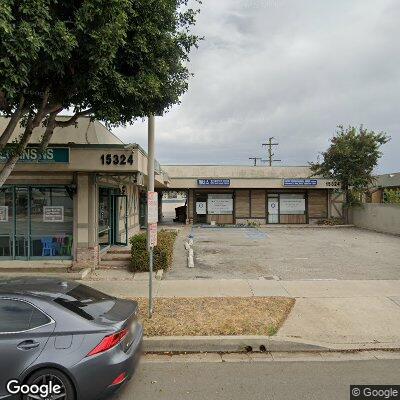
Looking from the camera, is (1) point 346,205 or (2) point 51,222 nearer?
(2) point 51,222

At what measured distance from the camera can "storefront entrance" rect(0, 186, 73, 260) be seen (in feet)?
38.2

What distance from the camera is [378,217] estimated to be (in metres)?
25.0

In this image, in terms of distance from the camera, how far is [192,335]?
248 inches

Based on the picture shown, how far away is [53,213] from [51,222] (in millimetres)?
284

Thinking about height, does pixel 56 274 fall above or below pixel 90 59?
below

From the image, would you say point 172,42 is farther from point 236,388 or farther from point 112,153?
point 236,388

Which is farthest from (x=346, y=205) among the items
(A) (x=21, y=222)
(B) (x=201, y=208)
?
(A) (x=21, y=222)

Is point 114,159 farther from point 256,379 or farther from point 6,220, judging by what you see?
point 256,379

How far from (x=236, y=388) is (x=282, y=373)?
0.81 metres

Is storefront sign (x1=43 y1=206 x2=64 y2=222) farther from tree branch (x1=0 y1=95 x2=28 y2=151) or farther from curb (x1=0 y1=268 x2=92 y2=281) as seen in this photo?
tree branch (x1=0 y1=95 x2=28 y2=151)

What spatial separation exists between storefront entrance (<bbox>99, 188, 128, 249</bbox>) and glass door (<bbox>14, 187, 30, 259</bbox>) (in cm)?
223

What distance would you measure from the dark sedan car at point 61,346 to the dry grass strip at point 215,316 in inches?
80.9

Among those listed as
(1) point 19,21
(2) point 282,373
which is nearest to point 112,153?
(1) point 19,21

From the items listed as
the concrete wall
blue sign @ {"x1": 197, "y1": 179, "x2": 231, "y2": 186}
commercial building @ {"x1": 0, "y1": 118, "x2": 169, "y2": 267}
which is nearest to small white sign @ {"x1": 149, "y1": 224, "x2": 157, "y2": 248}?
commercial building @ {"x1": 0, "y1": 118, "x2": 169, "y2": 267}
